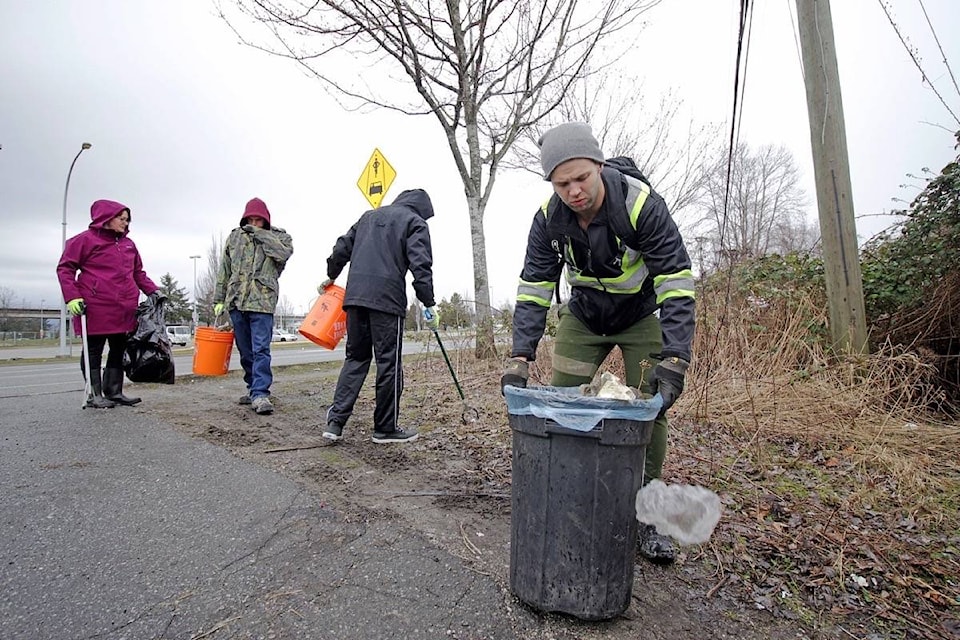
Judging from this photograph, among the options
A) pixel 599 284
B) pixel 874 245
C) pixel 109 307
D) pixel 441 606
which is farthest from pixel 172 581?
pixel 874 245

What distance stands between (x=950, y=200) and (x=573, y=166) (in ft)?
13.7

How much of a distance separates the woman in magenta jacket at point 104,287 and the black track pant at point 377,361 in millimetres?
2400

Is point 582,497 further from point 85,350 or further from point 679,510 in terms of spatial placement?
point 85,350

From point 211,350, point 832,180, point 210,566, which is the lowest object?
point 210,566

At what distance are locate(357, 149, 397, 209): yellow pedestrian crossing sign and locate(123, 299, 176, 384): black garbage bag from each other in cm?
245

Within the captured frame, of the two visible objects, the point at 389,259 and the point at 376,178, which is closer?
the point at 389,259

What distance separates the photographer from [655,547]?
2.12 metres

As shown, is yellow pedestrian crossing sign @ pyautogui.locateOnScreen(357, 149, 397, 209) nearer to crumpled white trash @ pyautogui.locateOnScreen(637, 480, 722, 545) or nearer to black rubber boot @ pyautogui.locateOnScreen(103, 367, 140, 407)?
black rubber boot @ pyautogui.locateOnScreen(103, 367, 140, 407)

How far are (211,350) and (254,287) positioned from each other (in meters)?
1.09

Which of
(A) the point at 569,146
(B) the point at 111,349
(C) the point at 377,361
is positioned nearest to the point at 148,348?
(B) the point at 111,349

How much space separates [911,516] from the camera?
2.50m

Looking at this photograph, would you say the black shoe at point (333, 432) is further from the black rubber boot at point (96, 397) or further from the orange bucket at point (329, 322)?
the black rubber boot at point (96, 397)

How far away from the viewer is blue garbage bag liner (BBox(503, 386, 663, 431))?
5.24 ft

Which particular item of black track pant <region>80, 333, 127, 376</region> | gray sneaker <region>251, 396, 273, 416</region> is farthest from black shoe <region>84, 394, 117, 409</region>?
gray sneaker <region>251, 396, 273, 416</region>
